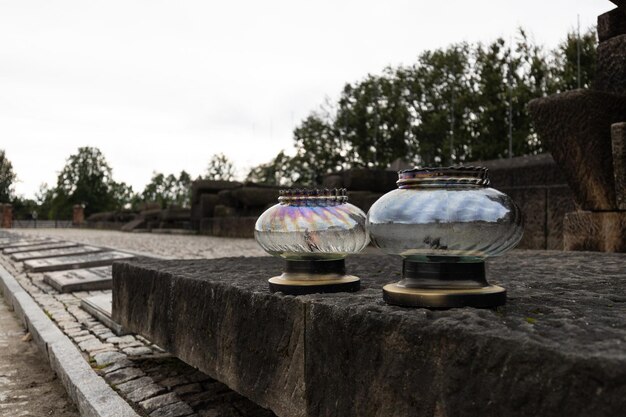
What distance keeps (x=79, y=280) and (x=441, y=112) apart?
24.2 metres

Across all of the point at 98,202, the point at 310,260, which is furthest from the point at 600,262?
the point at 98,202

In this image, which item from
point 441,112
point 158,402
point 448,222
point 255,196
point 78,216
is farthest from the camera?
point 78,216

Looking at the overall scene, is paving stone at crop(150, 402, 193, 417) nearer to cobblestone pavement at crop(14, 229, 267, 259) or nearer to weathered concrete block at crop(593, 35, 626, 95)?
weathered concrete block at crop(593, 35, 626, 95)

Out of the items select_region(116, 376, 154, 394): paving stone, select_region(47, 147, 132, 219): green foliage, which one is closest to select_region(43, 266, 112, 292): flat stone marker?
select_region(116, 376, 154, 394): paving stone

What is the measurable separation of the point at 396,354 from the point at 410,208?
0.32m

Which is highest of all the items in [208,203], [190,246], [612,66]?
[612,66]

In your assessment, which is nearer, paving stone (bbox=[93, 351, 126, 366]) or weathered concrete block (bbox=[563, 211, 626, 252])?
paving stone (bbox=[93, 351, 126, 366])

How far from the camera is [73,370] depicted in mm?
2994

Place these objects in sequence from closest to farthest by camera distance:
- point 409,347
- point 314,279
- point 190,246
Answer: point 409,347 → point 314,279 → point 190,246

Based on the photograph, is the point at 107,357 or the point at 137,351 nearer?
the point at 107,357

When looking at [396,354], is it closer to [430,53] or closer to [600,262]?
[600,262]

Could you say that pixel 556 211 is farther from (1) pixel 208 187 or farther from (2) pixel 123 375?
(1) pixel 208 187

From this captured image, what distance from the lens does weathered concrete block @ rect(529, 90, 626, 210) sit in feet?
A: 13.4

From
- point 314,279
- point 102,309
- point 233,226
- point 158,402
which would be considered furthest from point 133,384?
point 233,226
